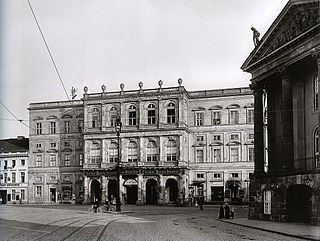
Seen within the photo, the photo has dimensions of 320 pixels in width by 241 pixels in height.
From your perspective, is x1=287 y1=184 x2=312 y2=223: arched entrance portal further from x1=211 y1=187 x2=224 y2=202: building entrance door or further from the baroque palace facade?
x1=211 y1=187 x2=224 y2=202: building entrance door

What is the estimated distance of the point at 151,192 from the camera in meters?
66.2

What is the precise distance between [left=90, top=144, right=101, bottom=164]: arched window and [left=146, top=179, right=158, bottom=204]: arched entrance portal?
24.1 feet

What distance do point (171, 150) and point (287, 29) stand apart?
34.3 metres

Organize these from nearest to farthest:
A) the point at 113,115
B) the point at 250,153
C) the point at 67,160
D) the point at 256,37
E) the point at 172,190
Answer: the point at 256,37 < the point at 250,153 < the point at 172,190 < the point at 113,115 < the point at 67,160

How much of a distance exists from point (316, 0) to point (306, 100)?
26.9 feet

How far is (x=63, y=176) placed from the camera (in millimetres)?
71188

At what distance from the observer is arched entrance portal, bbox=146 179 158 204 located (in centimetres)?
6556

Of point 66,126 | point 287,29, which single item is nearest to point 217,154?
point 66,126

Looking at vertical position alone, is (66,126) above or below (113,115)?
below

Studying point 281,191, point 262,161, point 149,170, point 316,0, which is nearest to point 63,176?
point 149,170

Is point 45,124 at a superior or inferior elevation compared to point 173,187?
superior

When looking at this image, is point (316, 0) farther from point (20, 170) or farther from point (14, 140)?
point (14, 140)

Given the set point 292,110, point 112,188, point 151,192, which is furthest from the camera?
point 112,188

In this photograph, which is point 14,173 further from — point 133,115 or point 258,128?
point 258,128
